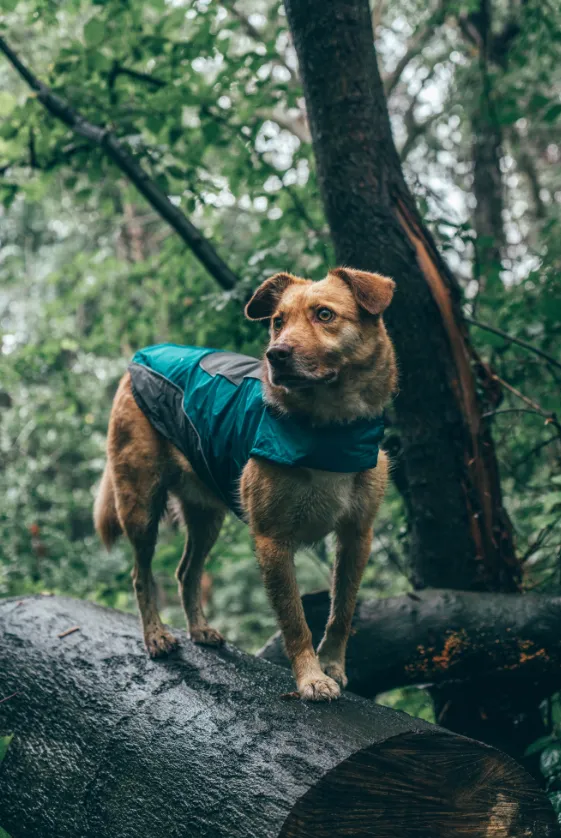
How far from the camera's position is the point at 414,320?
12.2 ft

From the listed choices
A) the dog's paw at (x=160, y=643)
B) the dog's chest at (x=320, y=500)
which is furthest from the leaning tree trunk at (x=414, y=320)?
the dog's paw at (x=160, y=643)

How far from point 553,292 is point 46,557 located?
7.08m

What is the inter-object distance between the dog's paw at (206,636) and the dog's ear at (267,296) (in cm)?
151

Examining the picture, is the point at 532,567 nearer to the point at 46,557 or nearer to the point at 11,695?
the point at 11,695

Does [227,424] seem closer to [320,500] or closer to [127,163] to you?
[320,500]

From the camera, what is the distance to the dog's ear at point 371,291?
9.46 ft

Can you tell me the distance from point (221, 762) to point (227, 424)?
137cm

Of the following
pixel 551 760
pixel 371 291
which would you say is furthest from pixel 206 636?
pixel 371 291

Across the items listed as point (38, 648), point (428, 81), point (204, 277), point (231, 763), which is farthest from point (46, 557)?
point (428, 81)

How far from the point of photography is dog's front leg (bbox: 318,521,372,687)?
3070mm

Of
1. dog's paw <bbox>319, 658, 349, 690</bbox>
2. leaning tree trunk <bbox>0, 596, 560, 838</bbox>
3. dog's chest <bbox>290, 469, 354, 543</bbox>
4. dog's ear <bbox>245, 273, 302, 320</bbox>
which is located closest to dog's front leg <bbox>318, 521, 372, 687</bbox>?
dog's paw <bbox>319, 658, 349, 690</bbox>

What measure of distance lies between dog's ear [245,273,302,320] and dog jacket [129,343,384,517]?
0.24m

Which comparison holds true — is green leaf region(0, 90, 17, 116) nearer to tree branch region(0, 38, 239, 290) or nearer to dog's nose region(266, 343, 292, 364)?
tree branch region(0, 38, 239, 290)

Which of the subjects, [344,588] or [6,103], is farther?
[6,103]
